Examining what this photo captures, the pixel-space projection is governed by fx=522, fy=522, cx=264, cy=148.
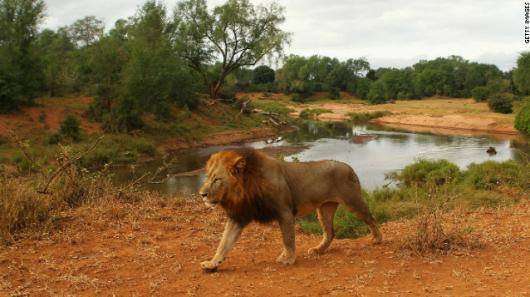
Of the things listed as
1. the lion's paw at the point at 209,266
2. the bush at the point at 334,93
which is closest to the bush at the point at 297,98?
the bush at the point at 334,93

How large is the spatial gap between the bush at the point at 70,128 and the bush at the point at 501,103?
1591 inches

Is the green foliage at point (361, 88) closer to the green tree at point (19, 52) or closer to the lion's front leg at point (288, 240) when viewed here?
the green tree at point (19, 52)

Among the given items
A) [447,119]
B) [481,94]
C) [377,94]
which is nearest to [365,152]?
[447,119]

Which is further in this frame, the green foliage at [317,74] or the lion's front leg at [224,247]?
the green foliage at [317,74]

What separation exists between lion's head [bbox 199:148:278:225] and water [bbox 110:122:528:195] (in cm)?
1285

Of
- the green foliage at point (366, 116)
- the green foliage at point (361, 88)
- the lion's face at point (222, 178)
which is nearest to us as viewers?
the lion's face at point (222, 178)

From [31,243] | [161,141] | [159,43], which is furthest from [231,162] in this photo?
[159,43]

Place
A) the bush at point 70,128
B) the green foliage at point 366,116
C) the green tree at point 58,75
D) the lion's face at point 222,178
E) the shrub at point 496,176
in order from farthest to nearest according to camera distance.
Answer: the green foliage at point 366,116, the green tree at point 58,75, the bush at point 70,128, the shrub at point 496,176, the lion's face at point 222,178

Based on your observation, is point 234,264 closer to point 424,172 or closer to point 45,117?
point 424,172

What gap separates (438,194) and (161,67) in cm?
2644

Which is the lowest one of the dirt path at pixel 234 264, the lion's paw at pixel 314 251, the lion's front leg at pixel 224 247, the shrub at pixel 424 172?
the shrub at pixel 424 172

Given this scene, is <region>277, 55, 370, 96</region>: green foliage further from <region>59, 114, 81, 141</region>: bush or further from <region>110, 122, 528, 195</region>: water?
<region>59, 114, 81, 141</region>: bush

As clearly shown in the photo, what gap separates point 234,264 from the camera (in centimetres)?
612

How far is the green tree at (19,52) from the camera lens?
30844mm
